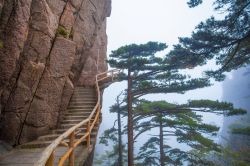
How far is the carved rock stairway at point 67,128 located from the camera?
670cm

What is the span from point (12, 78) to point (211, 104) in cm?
1054

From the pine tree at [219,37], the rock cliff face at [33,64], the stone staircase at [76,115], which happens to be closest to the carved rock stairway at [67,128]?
the stone staircase at [76,115]

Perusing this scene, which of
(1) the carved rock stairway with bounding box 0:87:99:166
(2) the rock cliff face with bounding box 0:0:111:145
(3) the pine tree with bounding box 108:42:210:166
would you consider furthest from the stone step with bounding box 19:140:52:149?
(3) the pine tree with bounding box 108:42:210:166

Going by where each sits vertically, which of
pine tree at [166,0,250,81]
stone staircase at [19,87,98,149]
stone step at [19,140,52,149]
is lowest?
stone step at [19,140,52,149]

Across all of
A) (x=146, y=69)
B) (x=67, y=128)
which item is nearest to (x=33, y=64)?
(x=67, y=128)

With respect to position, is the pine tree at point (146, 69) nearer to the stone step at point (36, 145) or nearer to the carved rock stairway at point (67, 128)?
the carved rock stairway at point (67, 128)

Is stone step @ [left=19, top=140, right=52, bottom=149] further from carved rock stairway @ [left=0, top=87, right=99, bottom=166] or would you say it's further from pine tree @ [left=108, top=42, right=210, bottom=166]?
pine tree @ [left=108, top=42, right=210, bottom=166]

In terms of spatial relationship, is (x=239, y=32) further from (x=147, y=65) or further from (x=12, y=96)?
(x=12, y=96)

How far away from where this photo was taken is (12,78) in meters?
8.62

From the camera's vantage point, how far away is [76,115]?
11656mm

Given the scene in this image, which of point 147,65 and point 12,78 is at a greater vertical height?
point 147,65

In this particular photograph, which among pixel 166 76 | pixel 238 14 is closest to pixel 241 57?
pixel 238 14

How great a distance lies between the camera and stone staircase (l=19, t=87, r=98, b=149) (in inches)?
334

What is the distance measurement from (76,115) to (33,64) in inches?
146
